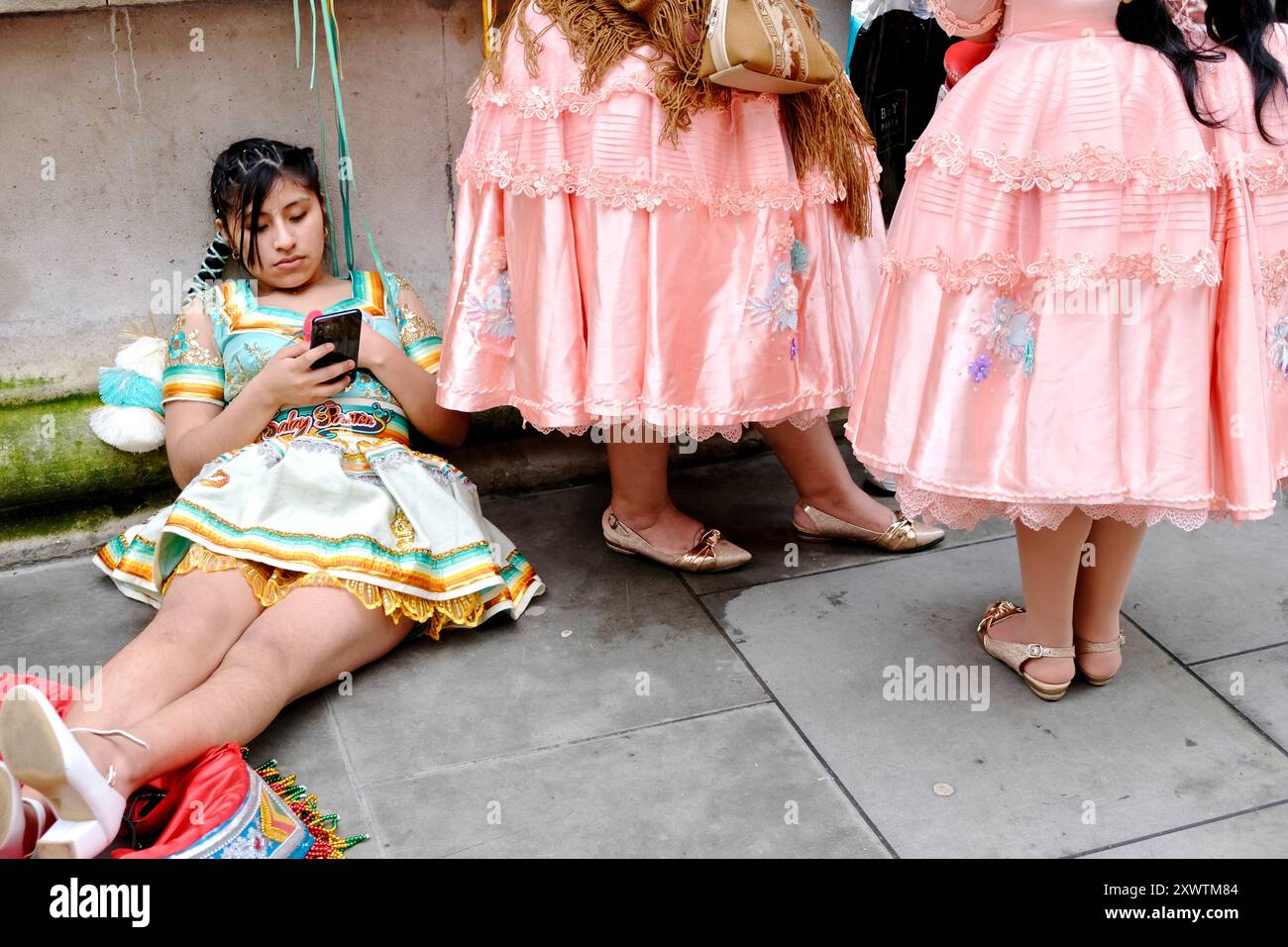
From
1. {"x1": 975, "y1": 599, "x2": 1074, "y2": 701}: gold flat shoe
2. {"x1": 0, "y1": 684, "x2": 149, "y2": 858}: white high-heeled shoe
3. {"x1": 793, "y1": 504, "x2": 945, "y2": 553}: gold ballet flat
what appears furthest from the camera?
{"x1": 793, "y1": 504, "x2": 945, "y2": 553}: gold ballet flat

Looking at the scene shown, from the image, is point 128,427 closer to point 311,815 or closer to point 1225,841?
point 311,815

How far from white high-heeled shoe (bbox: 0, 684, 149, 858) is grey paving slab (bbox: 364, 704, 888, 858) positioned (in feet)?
Answer: 1.40

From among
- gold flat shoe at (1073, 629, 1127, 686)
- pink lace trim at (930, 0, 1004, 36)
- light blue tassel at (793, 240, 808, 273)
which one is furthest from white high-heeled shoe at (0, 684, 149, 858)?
pink lace trim at (930, 0, 1004, 36)

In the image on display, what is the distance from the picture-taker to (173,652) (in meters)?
2.30

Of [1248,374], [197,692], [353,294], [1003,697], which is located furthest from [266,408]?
[1248,374]

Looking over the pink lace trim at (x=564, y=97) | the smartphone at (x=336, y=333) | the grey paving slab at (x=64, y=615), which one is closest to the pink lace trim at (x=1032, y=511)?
the pink lace trim at (x=564, y=97)

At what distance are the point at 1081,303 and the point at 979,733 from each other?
0.78 m

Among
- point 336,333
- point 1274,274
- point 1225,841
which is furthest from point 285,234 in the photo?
point 1225,841

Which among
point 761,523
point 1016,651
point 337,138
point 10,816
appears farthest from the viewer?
point 761,523

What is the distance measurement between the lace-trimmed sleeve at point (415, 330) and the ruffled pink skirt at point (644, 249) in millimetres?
307

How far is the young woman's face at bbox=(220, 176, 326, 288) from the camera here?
2.78 m

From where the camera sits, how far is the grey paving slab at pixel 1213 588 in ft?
8.68

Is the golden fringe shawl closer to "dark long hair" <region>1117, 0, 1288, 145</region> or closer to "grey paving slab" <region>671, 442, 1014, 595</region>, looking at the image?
→ "dark long hair" <region>1117, 0, 1288, 145</region>
